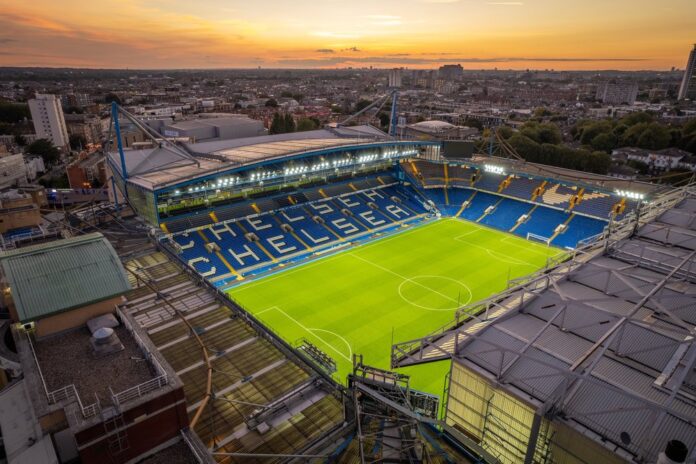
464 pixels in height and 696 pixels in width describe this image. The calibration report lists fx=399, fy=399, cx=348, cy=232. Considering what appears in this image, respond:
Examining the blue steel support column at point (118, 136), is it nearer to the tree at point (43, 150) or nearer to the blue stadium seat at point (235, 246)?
the blue stadium seat at point (235, 246)

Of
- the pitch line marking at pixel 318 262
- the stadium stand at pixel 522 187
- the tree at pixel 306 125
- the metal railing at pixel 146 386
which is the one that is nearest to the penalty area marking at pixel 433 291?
the pitch line marking at pixel 318 262

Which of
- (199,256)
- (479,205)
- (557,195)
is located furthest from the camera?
(479,205)

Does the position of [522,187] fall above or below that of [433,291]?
above

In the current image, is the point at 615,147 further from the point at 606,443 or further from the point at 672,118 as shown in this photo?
the point at 606,443

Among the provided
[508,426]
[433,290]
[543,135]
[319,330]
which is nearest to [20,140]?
[319,330]

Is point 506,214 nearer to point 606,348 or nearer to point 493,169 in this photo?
point 493,169

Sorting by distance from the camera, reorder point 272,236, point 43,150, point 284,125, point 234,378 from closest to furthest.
Result: 1. point 234,378
2. point 272,236
3. point 43,150
4. point 284,125

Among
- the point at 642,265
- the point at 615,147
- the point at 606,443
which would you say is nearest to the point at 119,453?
the point at 606,443
